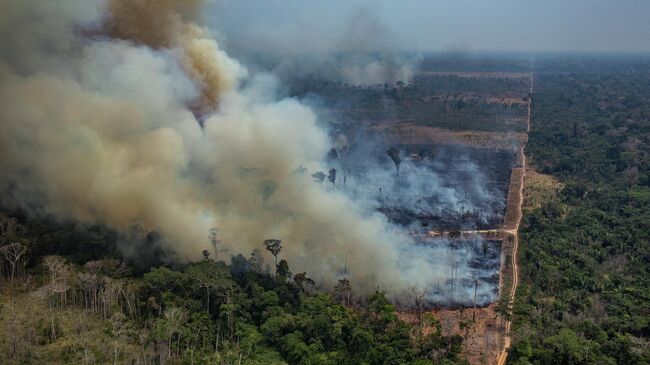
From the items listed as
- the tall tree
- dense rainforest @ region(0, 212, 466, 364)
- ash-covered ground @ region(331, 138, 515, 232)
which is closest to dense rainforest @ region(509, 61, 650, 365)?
ash-covered ground @ region(331, 138, 515, 232)

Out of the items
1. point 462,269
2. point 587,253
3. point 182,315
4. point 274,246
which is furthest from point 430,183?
point 182,315

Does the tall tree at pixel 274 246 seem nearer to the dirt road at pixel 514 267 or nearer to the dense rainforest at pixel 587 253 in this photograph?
the dirt road at pixel 514 267

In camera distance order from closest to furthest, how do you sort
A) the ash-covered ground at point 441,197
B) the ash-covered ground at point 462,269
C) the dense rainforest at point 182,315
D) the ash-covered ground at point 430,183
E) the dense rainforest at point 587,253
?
the dense rainforest at point 182,315, the dense rainforest at point 587,253, the ash-covered ground at point 462,269, the ash-covered ground at point 441,197, the ash-covered ground at point 430,183

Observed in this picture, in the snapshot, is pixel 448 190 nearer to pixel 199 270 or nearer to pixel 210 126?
pixel 210 126

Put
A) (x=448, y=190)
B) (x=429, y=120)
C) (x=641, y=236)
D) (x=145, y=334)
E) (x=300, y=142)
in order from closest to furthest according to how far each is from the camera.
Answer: (x=145, y=334) < (x=641, y=236) < (x=300, y=142) < (x=448, y=190) < (x=429, y=120)

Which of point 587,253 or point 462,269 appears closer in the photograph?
point 462,269

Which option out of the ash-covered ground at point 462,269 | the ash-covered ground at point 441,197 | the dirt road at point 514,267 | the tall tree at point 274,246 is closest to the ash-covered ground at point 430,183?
the ash-covered ground at point 441,197

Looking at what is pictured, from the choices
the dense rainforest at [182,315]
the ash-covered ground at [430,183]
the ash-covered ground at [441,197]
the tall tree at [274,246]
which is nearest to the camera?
the dense rainforest at [182,315]

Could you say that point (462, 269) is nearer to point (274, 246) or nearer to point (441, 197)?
point (274, 246)

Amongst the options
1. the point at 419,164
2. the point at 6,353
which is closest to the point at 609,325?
the point at 6,353
